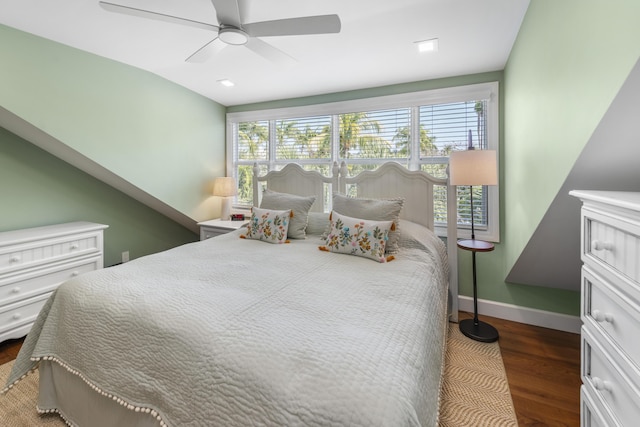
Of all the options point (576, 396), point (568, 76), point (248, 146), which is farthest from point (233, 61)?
point (576, 396)

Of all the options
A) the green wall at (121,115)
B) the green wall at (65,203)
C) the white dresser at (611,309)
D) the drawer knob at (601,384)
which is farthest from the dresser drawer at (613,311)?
the green wall at (65,203)

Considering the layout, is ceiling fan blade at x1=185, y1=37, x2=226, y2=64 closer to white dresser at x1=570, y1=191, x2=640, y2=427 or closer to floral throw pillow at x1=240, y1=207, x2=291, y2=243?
floral throw pillow at x1=240, y1=207, x2=291, y2=243

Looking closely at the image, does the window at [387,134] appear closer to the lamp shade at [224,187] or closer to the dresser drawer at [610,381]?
the lamp shade at [224,187]

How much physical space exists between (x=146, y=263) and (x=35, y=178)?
70.5 inches

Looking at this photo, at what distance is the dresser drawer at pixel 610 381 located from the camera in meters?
0.83

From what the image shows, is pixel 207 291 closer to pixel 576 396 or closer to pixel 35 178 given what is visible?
pixel 576 396

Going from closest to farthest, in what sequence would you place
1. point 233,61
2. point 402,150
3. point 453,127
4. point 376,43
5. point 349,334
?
point 349,334 → point 376,43 → point 233,61 → point 453,127 → point 402,150

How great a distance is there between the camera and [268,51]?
2.02 meters

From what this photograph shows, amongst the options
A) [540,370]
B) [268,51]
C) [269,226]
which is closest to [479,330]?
[540,370]

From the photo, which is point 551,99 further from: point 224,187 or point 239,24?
point 224,187

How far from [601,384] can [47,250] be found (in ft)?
11.5

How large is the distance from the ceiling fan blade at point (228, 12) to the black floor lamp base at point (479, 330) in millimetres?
2751

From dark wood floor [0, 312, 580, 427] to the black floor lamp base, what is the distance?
3.3 inches

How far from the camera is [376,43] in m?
2.29
